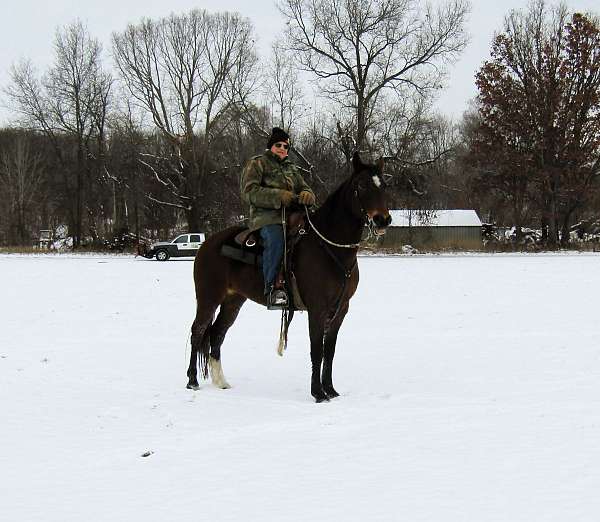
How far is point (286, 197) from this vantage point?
667 centimetres

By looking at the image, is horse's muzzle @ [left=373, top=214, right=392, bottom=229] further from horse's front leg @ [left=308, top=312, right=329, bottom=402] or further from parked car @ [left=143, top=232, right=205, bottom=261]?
parked car @ [left=143, top=232, right=205, bottom=261]

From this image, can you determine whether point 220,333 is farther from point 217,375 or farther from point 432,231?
point 432,231

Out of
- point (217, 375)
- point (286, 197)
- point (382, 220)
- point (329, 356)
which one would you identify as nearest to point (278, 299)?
point (329, 356)

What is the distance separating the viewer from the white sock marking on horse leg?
7.32 metres

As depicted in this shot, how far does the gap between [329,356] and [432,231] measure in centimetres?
4748

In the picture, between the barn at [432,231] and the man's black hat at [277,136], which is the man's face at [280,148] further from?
the barn at [432,231]

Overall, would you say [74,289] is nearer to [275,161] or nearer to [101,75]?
[275,161]

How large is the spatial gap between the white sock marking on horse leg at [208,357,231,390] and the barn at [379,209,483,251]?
3559 centimetres

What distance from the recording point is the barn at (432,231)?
148ft

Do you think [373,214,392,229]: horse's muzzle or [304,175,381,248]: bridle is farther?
[304,175,381,248]: bridle

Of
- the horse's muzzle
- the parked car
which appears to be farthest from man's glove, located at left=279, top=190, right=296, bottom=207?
the parked car

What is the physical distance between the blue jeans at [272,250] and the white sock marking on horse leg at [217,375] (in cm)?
124

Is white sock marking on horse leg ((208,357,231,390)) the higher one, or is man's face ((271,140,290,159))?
man's face ((271,140,290,159))

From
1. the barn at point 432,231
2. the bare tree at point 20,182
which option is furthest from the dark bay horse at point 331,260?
the bare tree at point 20,182
